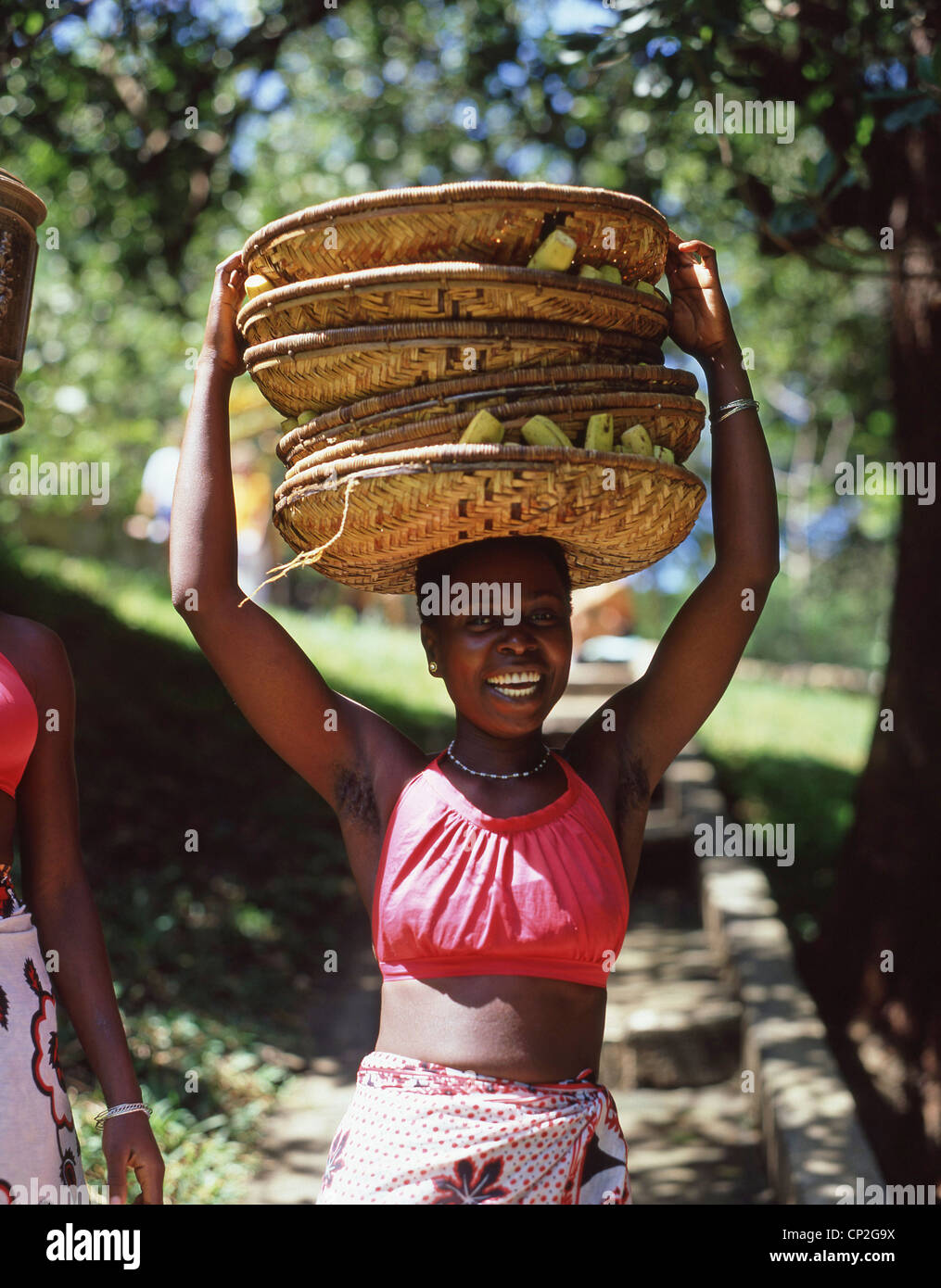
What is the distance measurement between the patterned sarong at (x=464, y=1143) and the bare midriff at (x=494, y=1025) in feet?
0.07

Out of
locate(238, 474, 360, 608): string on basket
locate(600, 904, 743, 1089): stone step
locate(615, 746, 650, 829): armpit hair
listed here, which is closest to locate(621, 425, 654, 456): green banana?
locate(238, 474, 360, 608): string on basket

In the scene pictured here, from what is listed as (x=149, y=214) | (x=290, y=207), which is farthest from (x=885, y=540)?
(x=149, y=214)

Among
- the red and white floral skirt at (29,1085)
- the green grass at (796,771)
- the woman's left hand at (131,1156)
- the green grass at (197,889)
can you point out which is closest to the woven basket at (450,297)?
the red and white floral skirt at (29,1085)

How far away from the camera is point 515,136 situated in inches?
299

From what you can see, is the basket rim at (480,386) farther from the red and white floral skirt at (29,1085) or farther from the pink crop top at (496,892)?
the red and white floral skirt at (29,1085)

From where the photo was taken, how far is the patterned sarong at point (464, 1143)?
2072mm

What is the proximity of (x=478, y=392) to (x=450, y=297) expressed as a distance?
153 mm

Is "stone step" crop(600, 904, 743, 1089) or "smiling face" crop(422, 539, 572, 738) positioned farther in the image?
"stone step" crop(600, 904, 743, 1089)

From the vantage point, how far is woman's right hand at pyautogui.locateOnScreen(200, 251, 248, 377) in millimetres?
2387

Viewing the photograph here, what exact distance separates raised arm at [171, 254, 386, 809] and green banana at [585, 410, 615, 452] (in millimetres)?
666

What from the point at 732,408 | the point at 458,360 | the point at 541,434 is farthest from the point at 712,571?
the point at 458,360

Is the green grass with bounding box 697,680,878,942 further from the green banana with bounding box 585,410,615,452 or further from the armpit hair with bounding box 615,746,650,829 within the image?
the green banana with bounding box 585,410,615,452

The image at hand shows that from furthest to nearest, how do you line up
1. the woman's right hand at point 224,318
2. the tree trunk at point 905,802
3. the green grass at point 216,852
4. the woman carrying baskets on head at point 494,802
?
the tree trunk at point 905,802
the green grass at point 216,852
the woman's right hand at point 224,318
the woman carrying baskets on head at point 494,802

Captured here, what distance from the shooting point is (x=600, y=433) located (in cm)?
209
